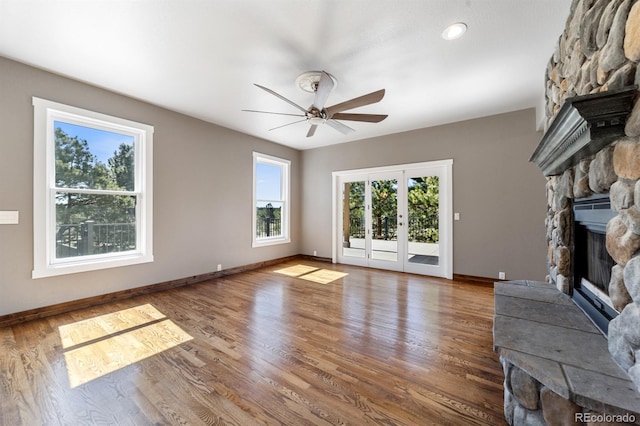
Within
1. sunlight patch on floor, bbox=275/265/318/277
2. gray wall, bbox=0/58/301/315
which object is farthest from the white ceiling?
sunlight patch on floor, bbox=275/265/318/277

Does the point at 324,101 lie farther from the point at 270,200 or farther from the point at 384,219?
the point at 270,200

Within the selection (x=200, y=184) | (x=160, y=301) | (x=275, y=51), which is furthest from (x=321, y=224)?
(x=275, y=51)

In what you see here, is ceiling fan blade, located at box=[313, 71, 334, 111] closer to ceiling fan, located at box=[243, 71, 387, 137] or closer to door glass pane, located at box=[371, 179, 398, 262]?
ceiling fan, located at box=[243, 71, 387, 137]

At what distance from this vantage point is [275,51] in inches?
103

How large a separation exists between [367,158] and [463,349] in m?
4.15

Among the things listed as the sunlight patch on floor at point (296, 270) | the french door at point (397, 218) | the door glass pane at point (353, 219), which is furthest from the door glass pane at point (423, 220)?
the sunlight patch on floor at point (296, 270)

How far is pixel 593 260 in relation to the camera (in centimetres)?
188

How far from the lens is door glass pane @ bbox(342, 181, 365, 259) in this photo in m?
5.85

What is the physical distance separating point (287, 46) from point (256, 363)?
2.86 metres

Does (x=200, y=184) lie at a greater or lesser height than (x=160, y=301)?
greater

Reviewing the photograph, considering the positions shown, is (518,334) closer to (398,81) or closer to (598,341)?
(598,341)

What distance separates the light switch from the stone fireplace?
456cm

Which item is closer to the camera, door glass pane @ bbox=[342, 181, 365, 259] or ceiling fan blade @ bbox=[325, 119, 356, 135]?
ceiling fan blade @ bbox=[325, 119, 356, 135]

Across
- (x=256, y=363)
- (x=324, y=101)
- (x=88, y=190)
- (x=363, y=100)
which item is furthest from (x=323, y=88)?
(x=88, y=190)
